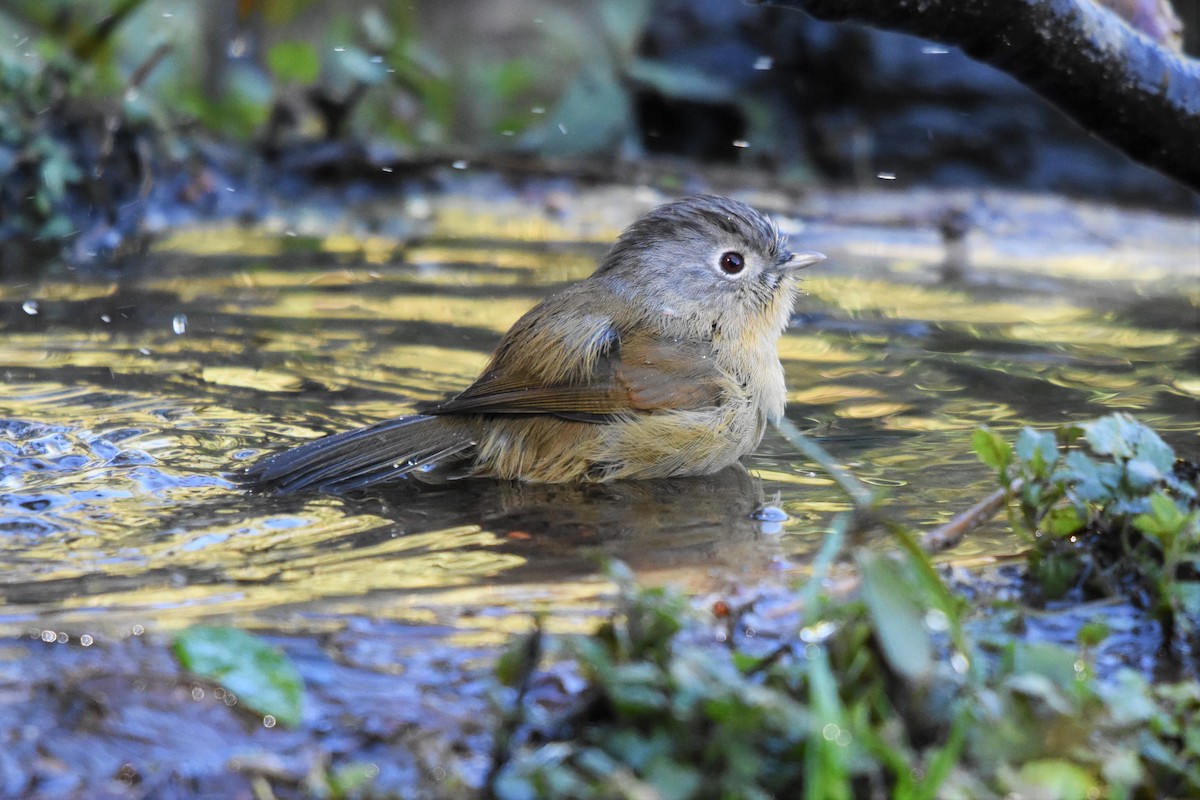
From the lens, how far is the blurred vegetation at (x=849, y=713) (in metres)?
2.23

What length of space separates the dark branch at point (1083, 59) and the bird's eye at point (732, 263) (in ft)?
3.80

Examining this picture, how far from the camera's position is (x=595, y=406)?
4648 mm

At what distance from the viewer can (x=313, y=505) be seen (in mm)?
4125

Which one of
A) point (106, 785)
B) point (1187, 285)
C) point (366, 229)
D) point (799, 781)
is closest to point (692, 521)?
point (799, 781)

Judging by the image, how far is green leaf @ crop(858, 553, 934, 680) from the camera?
7.47 feet

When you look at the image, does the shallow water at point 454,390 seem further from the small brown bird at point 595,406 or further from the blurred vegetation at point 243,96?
the blurred vegetation at point 243,96

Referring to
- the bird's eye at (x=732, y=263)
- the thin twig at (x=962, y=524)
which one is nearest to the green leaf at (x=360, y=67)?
the bird's eye at (x=732, y=263)

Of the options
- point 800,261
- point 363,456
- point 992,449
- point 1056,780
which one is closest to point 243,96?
point 800,261

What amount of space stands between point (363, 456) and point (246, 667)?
5.99ft

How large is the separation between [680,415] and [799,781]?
2.34 meters

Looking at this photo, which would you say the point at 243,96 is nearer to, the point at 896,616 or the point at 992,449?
the point at 992,449

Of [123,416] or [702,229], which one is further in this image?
[702,229]

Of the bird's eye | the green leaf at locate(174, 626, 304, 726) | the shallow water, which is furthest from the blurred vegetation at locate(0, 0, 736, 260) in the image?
the green leaf at locate(174, 626, 304, 726)

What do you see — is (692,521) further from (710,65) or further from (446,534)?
(710,65)
